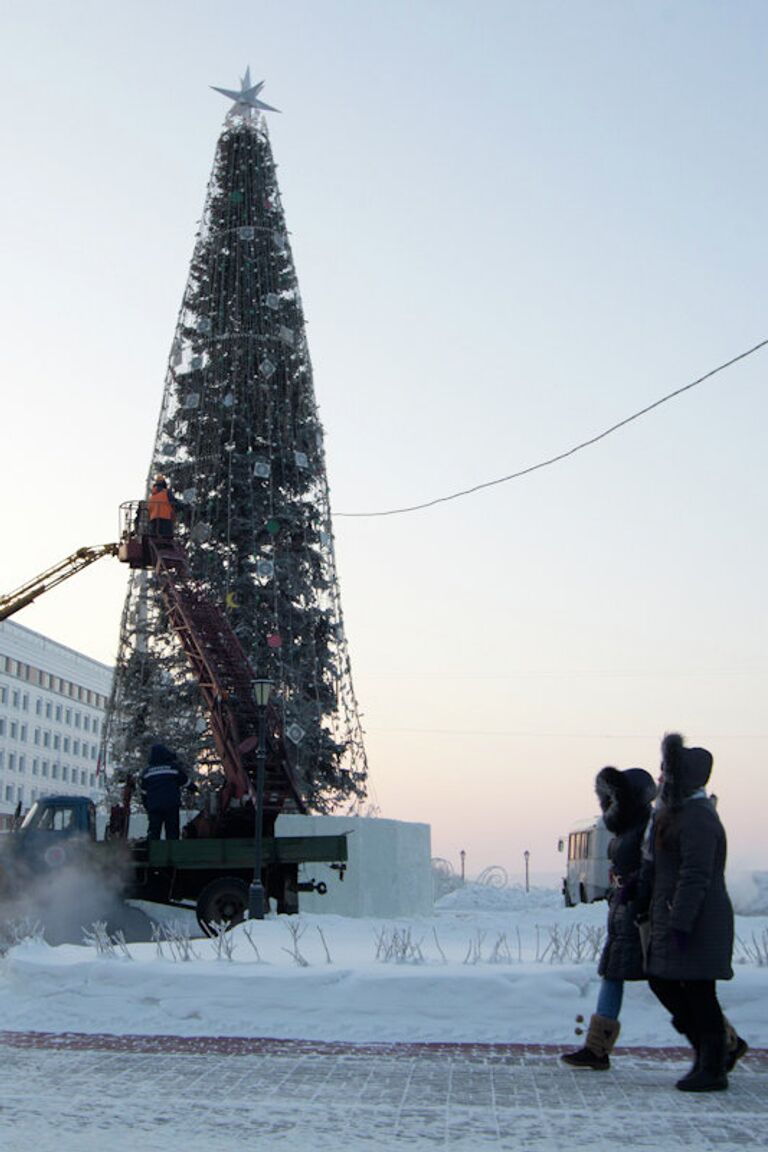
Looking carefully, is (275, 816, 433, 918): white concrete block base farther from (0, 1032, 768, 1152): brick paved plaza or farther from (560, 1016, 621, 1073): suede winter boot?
(560, 1016, 621, 1073): suede winter boot

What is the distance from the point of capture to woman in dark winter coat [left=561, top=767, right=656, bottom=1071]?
7.21m

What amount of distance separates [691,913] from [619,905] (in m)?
0.68

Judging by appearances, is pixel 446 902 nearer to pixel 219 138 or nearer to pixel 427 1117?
pixel 219 138

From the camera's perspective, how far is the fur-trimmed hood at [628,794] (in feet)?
24.4

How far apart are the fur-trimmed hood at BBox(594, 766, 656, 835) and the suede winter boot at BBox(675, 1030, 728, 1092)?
1.22 m

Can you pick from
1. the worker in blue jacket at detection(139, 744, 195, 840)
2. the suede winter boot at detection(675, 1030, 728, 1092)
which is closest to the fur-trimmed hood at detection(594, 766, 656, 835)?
the suede winter boot at detection(675, 1030, 728, 1092)

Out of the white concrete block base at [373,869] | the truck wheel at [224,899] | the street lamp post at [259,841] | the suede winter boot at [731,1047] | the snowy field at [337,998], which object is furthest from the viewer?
the white concrete block base at [373,869]

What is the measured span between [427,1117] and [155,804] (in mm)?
14641

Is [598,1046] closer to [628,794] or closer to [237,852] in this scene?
[628,794]

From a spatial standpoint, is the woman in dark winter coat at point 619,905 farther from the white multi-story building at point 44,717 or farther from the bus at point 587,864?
the white multi-story building at point 44,717

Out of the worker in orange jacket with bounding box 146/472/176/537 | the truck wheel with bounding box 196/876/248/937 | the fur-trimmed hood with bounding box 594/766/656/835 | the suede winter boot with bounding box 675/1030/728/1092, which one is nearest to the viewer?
the suede winter boot with bounding box 675/1030/728/1092

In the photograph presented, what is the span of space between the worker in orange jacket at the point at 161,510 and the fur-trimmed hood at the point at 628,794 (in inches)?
806

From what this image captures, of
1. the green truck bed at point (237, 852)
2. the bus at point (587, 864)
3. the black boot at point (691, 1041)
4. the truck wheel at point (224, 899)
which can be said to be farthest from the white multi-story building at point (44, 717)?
the black boot at point (691, 1041)

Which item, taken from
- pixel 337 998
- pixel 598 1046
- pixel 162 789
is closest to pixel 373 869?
pixel 162 789
